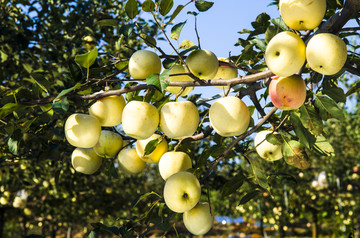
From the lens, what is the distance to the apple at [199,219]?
1.25 m

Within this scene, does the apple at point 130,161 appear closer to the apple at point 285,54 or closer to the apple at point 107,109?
the apple at point 107,109

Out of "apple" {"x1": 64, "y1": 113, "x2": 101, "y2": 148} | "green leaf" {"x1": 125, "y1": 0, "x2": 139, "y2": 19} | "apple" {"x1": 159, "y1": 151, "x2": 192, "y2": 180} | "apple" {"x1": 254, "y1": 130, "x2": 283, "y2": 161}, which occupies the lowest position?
"apple" {"x1": 254, "y1": 130, "x2": 283, "y2": 161}

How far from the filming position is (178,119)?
106 centimetres

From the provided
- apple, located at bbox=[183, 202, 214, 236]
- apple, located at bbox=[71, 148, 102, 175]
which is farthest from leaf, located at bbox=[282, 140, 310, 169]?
apple, located at bbox=[71, 148, 102, 175]

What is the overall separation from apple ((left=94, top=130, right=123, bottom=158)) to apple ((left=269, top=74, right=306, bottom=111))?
737 mm

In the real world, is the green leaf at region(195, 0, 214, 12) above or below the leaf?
above

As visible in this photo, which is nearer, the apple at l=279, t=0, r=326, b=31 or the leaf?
the apple at l=279, t=0, r=326, b=31

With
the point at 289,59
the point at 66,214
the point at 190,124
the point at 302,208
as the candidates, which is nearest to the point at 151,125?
the point at 190,124

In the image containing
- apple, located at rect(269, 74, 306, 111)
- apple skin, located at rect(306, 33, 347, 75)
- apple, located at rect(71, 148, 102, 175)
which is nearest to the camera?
apple skin, located at rect(306, 33, 347, 75)

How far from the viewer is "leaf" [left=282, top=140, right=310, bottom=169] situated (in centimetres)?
128

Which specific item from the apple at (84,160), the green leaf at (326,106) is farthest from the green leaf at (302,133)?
the apple at (84,160)

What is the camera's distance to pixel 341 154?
24.1 feet

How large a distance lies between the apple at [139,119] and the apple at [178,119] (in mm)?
40

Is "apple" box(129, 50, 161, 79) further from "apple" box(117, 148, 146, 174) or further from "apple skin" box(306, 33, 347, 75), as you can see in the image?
"apple skin" box(306, 33, 347, 75)
